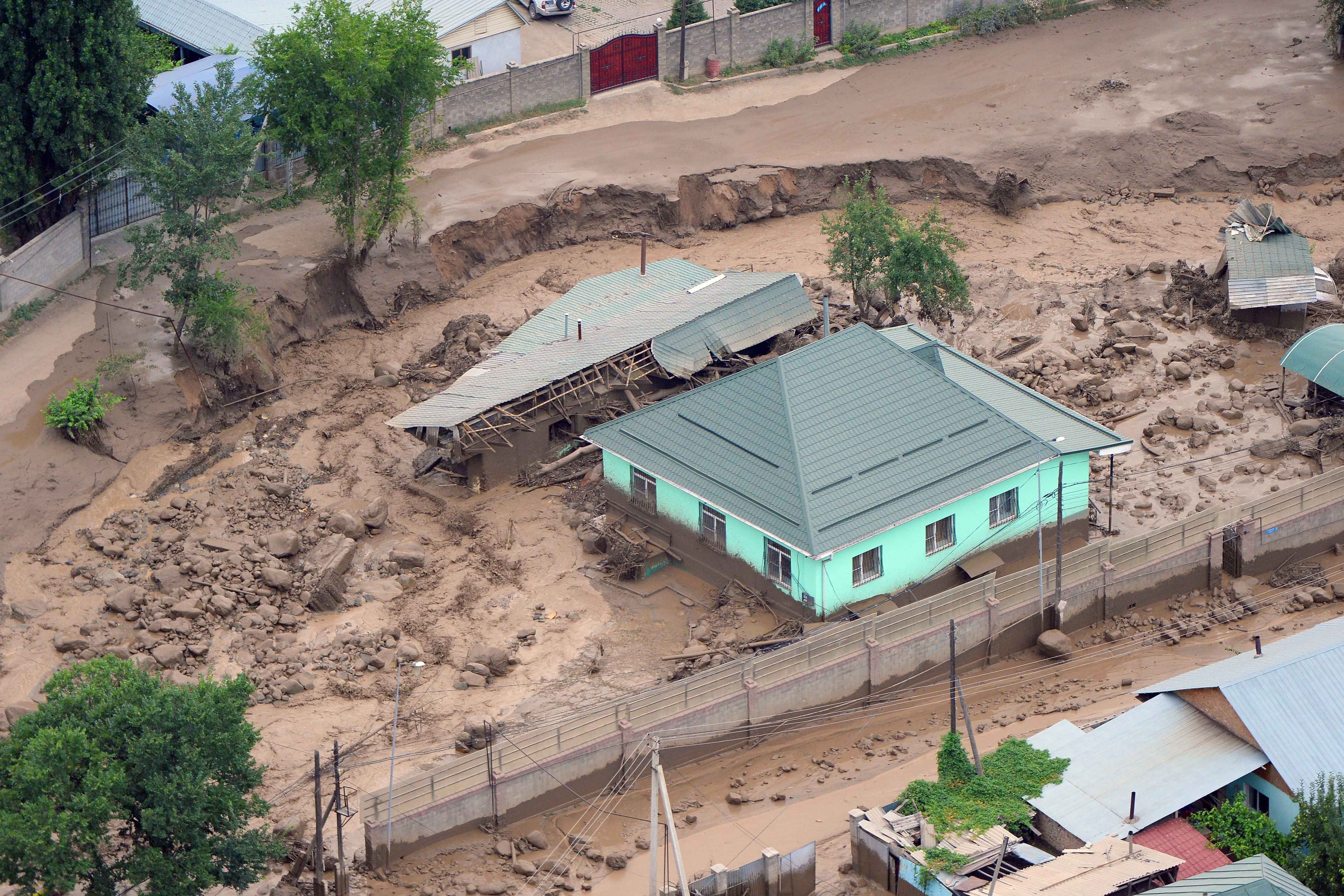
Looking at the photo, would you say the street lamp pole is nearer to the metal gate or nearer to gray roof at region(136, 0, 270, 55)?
the metal gate

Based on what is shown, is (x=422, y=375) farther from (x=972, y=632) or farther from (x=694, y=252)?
(x=972, y=632)

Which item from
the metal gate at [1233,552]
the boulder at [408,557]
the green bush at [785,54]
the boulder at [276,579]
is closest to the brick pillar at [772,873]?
the boulder at [408,557]

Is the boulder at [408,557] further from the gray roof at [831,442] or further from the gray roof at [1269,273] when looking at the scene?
the gray roof at [1269,273]

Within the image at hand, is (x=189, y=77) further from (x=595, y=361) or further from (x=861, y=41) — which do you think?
(x=861, y=41)

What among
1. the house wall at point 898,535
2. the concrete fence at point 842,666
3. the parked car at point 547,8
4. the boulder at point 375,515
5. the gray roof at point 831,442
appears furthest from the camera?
the parked car at point 547,8

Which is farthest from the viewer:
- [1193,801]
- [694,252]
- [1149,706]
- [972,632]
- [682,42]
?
[682,42]

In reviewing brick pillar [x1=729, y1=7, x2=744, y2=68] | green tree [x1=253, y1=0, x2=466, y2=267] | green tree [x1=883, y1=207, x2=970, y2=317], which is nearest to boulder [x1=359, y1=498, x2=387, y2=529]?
green tree [x1=253, y1=0, x2=466, y2=267]

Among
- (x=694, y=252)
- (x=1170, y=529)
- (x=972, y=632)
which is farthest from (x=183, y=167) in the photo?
(x=1170, y=529)
